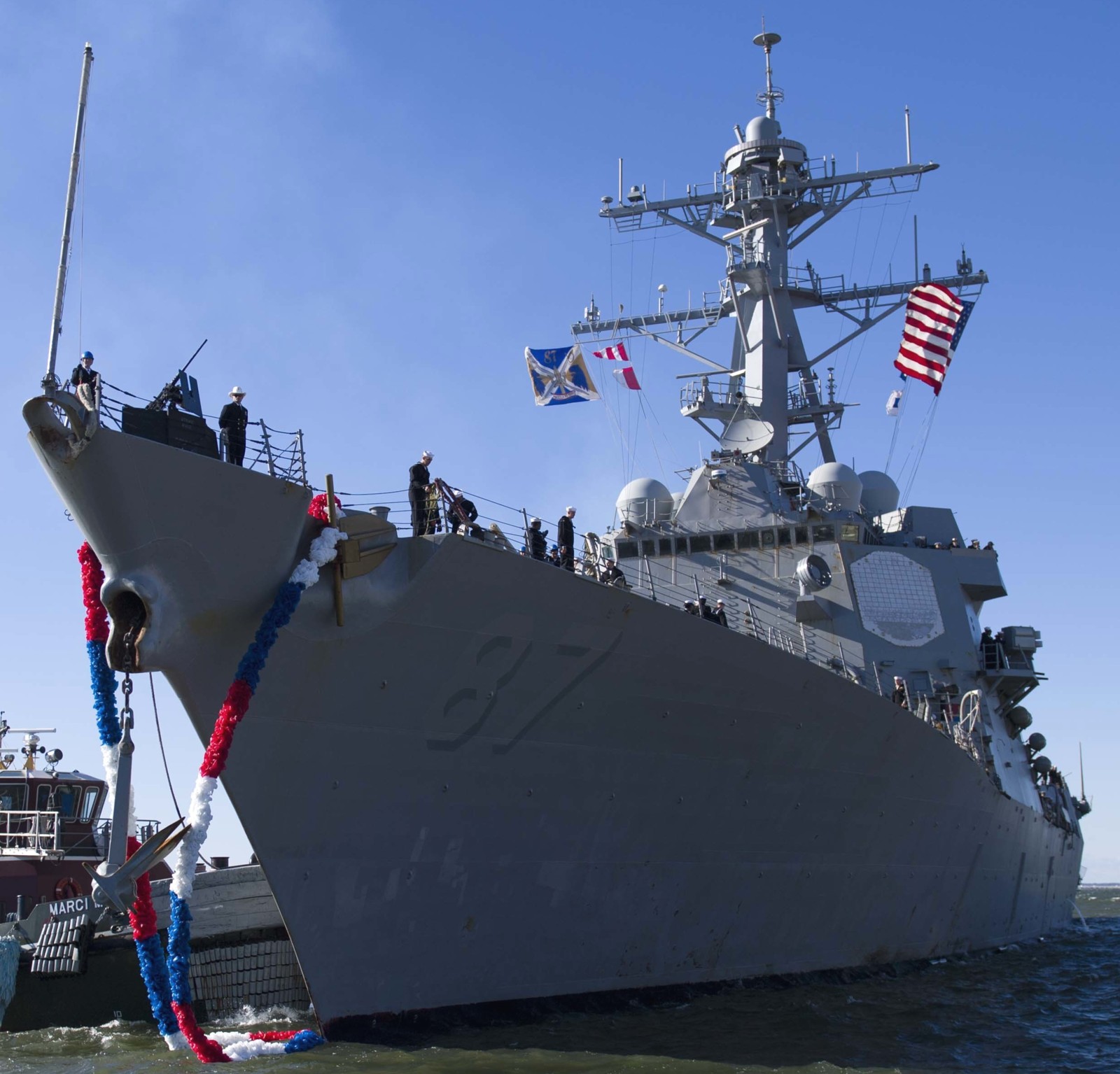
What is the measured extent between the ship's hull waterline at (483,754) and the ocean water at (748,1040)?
0.32m

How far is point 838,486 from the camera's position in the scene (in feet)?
54.8

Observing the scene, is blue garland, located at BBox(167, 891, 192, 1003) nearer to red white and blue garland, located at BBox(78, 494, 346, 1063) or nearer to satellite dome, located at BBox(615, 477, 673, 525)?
red white and blue garland, located at BBox(78, 494, 346, 1063)

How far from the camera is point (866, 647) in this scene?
1508 centimetres

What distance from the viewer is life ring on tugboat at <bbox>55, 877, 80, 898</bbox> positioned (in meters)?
13.9

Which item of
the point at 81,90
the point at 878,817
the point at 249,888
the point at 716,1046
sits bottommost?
the point at 716,1046

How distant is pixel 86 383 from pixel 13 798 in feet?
32.0

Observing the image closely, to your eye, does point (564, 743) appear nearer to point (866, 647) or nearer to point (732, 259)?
point (866, 647)

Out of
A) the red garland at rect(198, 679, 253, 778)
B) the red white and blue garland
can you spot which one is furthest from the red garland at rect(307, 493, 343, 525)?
the red garland at rect(198, 679, 253, 778)

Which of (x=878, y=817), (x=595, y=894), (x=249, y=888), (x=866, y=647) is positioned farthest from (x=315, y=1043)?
(x=866, y=647)

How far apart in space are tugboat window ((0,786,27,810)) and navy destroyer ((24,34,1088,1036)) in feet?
27.9

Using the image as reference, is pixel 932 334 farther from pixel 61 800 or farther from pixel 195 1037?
→ pixel 61 800

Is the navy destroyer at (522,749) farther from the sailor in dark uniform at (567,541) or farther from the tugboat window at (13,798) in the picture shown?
the tugboat window at (13,798)

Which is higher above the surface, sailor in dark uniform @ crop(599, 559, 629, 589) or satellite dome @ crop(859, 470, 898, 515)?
satellite dome @ crop(859, 470, 898, 515)

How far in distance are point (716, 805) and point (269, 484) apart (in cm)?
508
